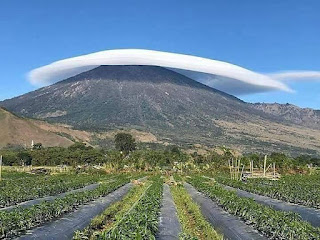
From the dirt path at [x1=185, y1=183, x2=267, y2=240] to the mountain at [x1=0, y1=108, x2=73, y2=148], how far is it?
100692 mm

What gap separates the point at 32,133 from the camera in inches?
4774

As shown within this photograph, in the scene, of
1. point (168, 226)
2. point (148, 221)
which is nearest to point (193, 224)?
point (168, 226)

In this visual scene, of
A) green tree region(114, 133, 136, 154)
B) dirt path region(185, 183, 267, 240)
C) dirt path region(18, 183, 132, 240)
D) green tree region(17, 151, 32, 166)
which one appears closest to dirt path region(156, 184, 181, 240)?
dirt path region(185, 183, 267, 240)

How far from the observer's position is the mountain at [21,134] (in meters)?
115

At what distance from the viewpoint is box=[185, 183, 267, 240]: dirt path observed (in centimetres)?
1355

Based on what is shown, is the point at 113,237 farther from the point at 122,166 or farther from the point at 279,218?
the point at 122,166

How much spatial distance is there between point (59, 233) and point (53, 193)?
13984 millimetres

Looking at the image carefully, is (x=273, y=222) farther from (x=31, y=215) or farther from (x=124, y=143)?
(x=124, y=143)

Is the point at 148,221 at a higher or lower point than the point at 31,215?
higher

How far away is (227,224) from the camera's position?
15.6 meters

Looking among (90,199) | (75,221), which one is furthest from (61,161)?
(75,221)

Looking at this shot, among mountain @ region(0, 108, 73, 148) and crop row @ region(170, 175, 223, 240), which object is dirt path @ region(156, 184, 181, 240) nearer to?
crop row @ region(170, 175, 223, 240)

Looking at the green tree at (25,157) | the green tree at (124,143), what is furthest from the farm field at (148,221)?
the green tree at (124,143)

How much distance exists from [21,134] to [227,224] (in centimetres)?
11076
